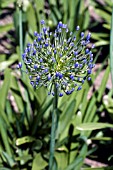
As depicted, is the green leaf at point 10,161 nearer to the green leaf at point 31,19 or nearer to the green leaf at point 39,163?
the green leaf at point 39,163

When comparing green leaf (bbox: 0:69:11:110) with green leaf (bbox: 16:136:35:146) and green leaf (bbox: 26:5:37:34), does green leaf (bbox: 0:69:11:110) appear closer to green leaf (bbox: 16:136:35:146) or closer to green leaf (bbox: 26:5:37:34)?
green leaf (bbox: 16:136:35:146)

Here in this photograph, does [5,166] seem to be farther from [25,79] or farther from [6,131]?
[25,79]

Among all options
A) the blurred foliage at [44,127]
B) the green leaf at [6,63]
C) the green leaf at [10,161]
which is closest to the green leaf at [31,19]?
the green leaf at [6,63]

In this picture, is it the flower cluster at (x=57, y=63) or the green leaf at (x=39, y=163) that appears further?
the green leaf at (x=39, y=163)

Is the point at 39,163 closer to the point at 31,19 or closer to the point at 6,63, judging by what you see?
the point at 6,63

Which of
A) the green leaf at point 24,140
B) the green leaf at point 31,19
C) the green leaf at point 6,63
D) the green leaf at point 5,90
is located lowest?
the green leaf at point 24,140

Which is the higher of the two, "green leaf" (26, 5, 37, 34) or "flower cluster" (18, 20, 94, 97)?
"green leaf" (26, 5, 37, 34)

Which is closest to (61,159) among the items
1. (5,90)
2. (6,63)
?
(5,90)

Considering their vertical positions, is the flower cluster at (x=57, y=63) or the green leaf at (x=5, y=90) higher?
the flower cluster at (x=57, y=63)

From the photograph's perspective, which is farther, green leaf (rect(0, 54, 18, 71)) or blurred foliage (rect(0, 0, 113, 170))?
green leaf (rect(0, 54, 18, 71))

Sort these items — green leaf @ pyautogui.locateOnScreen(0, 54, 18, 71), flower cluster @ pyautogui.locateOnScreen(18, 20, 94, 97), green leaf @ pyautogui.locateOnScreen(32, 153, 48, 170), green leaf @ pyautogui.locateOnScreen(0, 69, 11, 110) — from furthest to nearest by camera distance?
green leaf @ pyautogui.locateOnScreen(0, 54, 18, 71) < green leaf @ pyautogui.locateOnScreen(0, 69, 11, 110) < green leaf @ pyautogui.locateOnScreen(32, 153, 48, 170) < flower cluster @ pyautogui.locateOnScreen(18, 20, 94, 97)

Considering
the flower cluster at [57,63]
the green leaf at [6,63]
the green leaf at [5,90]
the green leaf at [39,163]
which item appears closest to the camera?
the flower cluster at [57,63]

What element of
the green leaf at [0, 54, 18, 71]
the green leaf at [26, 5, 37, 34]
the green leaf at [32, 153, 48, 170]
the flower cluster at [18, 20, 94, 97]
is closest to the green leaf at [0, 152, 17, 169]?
the green leaf at [32, 153, 48, 170]
